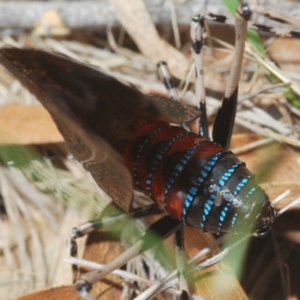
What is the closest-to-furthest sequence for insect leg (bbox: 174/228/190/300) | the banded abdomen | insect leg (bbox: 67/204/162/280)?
the banded abdomen, insect leg (bbox: 174/228/190/300), insect leg (bbox: 67/204/162/280)

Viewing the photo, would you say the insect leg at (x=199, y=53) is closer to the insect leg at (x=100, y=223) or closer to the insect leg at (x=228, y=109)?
the insect leg at (x=228, y=109)

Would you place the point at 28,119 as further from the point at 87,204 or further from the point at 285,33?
the point at 285,33

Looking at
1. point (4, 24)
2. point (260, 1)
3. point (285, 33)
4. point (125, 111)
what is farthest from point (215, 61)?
point (4, 24)

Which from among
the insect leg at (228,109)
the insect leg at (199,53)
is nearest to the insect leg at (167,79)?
the insect leg at (199,53)

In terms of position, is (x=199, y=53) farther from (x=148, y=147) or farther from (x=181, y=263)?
(x=181, y=263)

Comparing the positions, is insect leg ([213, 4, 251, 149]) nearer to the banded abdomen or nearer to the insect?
the insect

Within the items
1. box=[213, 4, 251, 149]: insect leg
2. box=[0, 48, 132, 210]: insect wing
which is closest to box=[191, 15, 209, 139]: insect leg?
box=[213, 4, 251, 149]: insect leg
